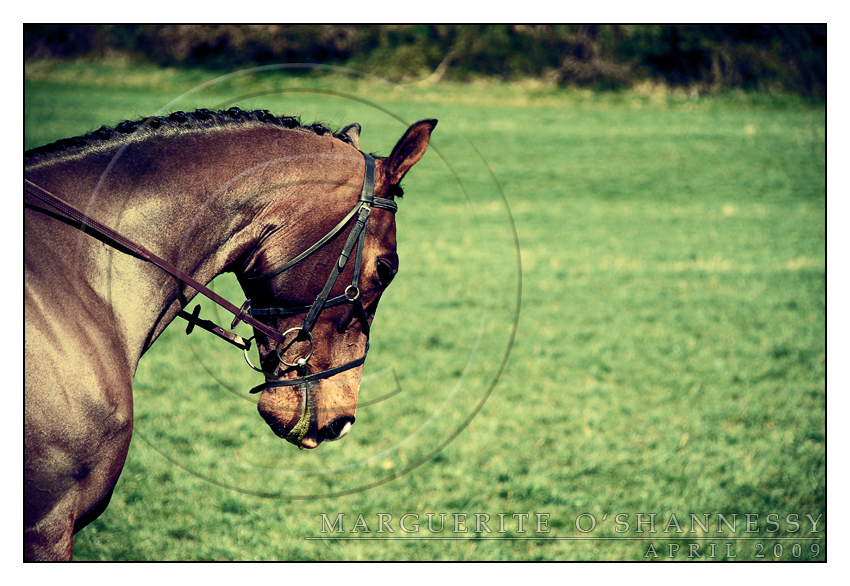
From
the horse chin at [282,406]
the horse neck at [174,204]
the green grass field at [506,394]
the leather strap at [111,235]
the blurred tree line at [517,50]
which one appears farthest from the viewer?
the green grass field at [506,394]

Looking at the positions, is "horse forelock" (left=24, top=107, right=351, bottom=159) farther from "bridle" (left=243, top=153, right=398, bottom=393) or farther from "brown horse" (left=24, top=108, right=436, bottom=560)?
"bridle" (left=243, top=153, right=398, bottom=393)

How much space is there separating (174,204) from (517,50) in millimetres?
11996

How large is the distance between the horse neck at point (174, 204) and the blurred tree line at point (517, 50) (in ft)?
5.78

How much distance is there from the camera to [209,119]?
2346mm

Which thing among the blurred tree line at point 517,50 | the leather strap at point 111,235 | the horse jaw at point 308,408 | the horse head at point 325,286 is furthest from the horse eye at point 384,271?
the blurred tree line at point 517,50

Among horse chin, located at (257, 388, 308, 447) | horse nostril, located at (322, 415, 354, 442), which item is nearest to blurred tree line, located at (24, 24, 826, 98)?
horse chin, located at (257, 388, 308, 447)

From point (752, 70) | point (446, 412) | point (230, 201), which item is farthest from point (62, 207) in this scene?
point (752, 70)

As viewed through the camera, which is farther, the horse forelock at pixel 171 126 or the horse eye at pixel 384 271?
the horse eye at pixel 384 271

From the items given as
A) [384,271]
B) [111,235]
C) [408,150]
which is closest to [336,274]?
[384,271]

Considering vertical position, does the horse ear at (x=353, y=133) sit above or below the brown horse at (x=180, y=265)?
above

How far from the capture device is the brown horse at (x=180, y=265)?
206 centimetres

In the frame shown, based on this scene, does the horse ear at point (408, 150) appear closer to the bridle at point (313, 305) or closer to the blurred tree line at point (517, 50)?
the bridle at point (313, 305)

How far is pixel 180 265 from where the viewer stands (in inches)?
89.1

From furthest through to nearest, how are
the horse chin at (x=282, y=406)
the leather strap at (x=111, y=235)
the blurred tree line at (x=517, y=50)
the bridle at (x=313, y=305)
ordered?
the blurred tree line at (x=517, y=50)
the horse chin at (x=282, y=406)
the bridle at (x=313, y=305)
the leather strap at (x=111, y=235)
